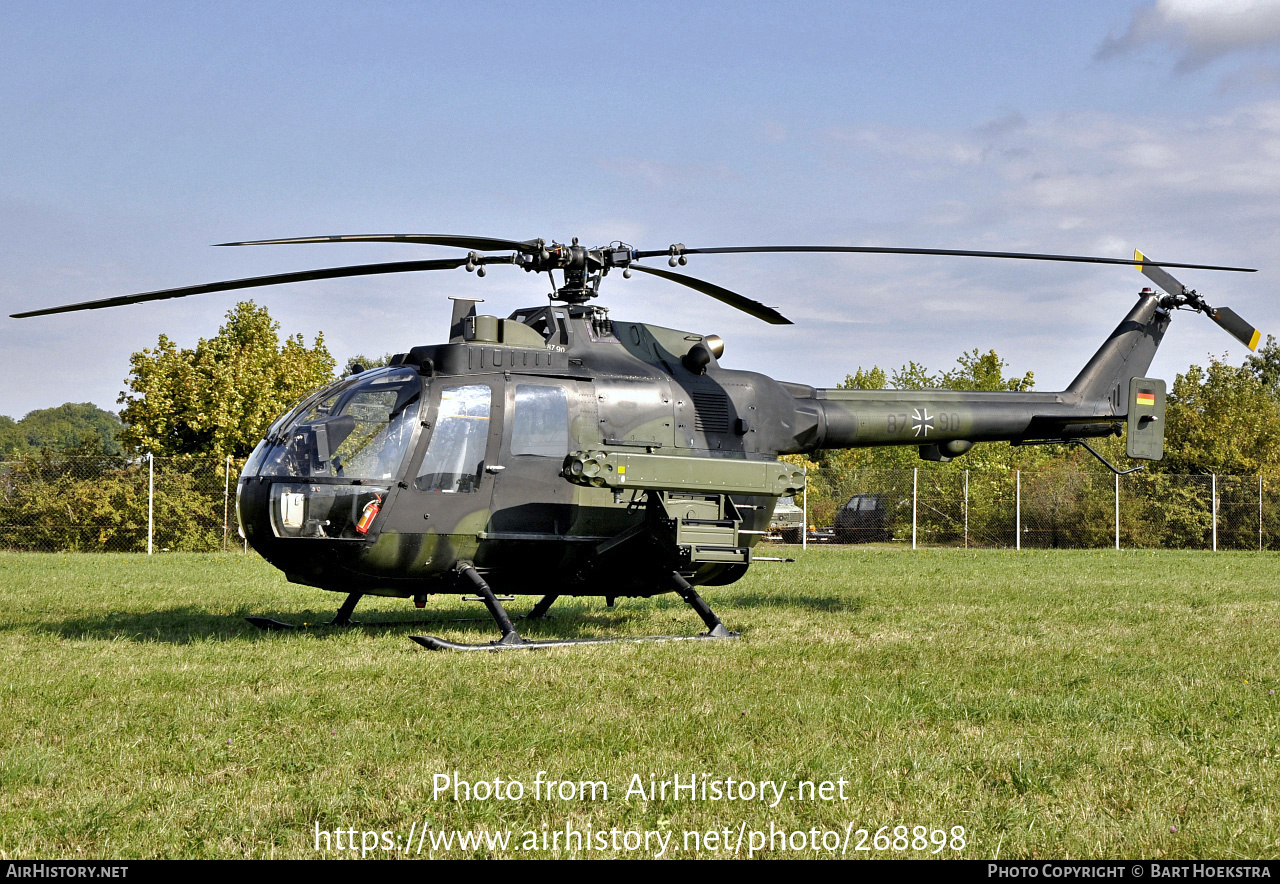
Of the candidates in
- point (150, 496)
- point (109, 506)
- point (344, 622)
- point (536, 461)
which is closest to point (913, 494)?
point (150, 496)

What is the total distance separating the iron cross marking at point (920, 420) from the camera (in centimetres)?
1188

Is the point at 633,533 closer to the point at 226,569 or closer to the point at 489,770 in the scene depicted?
the point at 489,770

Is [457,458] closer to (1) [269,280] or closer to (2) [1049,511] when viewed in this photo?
(1) [269,280]

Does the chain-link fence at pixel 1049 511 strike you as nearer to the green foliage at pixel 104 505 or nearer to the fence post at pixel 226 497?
the fence post at pixel 226 497

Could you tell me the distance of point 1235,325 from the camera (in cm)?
1351

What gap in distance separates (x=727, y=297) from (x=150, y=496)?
17.9 m

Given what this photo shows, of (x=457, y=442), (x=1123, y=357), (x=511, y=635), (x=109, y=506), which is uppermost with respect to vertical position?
(x=1123, y=357)

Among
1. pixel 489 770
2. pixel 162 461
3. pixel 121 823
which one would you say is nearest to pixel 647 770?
pixel 489 770

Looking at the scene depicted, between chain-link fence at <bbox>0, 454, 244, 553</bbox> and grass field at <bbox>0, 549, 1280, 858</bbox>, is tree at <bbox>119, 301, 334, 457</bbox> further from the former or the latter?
grass field at <bbox>0, 549, 1280, 858</bbox>

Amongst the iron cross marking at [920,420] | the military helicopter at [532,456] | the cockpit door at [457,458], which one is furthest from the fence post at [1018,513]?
the cockpit door at [457,458]

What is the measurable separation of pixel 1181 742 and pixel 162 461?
79.2ft

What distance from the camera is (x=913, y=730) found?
6246mm

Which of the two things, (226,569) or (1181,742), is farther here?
(226,569)

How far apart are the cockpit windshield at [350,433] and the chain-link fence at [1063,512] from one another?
75.7ft
